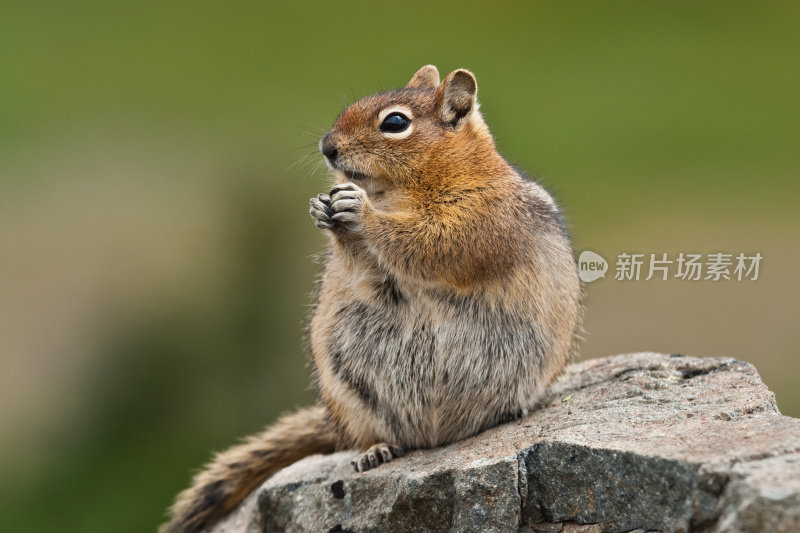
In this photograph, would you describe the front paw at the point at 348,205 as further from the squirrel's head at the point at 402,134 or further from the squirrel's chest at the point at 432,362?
the squirrel's chest at the point at 432,362

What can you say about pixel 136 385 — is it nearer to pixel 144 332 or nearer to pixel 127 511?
pixel 144 332

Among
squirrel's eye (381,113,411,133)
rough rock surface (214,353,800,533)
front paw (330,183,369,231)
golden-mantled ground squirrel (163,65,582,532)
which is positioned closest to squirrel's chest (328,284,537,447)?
golden-mantled ground squirrel (163,65,582,532)

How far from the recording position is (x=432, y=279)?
348cm

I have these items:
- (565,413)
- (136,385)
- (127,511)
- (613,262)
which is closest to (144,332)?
(136,385)

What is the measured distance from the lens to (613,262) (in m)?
4.93

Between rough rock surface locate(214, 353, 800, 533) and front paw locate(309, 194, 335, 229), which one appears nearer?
rough rock surface locate(214, 353, 800, 533)

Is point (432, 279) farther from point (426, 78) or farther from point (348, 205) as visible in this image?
point (426, 78)

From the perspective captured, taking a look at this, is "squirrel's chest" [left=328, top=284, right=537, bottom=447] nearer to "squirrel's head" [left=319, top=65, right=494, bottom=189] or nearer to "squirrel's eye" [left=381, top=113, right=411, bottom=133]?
"squirrel's head" [left=319, top=65, right=494, bottom=189]

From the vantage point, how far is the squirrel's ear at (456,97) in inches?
149

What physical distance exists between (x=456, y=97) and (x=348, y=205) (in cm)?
74

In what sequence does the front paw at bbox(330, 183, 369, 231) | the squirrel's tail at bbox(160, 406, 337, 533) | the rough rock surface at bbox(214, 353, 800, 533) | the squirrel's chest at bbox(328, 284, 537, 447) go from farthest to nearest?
the squirrel's tail at bbox(160, 406, 337, 533) → the squirrel's chest at bbox(328, 284, 537, 447) → the front paw at bbox(330, 183, 369, 231) → the rough rock surface at bbox(214, 353, 800, 533)

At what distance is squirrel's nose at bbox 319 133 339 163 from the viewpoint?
3.65 metres

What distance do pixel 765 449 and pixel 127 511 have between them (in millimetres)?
4661

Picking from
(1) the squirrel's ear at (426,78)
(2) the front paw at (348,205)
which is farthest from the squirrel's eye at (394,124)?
(1) the squirrel's ear at (426,78)
